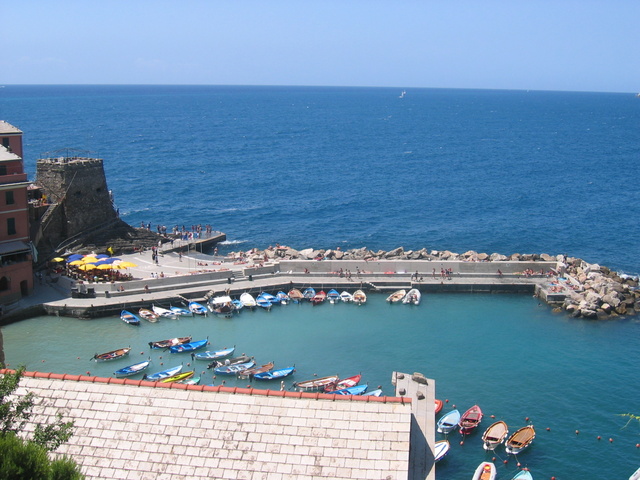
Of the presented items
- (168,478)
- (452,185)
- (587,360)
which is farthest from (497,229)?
(168,478)

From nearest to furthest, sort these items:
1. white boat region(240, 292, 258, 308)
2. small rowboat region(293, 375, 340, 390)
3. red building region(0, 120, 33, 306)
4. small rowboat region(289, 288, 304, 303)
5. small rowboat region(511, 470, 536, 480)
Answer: small rowboat region(511, 470, 536, 480), small rowboat region(293, 375, 340, 390), red building region(0, 120, 33, 306), white boat region(240, 292, 258, 308), small rowboat region(289, 288, 304, 303)

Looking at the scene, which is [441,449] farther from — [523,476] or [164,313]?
[164,313]

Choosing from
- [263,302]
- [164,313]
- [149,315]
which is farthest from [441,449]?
[149,315]

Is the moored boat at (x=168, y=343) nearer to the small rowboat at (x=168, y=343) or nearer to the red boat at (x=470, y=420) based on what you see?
the small rowboat at (x=168, y=343)

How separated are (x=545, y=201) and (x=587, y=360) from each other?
62.3m

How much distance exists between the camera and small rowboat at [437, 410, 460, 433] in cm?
3788

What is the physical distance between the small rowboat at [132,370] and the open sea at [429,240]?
849 mm

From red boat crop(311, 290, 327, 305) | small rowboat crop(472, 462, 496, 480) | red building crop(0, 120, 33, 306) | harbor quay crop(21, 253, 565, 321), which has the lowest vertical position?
small rowboat crop(472, 462, 496, 480)

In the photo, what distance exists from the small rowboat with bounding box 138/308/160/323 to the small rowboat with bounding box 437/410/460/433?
79.8 ft

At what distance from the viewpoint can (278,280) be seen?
60.3 m

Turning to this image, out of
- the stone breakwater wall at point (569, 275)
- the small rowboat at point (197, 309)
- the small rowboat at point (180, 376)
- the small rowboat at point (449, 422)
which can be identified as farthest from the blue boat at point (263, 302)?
the small rowboat at point (449, 422)

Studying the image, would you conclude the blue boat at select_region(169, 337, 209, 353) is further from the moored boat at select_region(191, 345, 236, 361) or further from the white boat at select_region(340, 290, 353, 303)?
the white boat at select_region(340, 290, 353, 303)

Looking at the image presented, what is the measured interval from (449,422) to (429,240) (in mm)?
46387

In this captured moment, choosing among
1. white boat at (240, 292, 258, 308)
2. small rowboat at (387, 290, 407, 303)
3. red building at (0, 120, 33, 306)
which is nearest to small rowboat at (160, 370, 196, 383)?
white boat at (240, 292, 258, 308)
